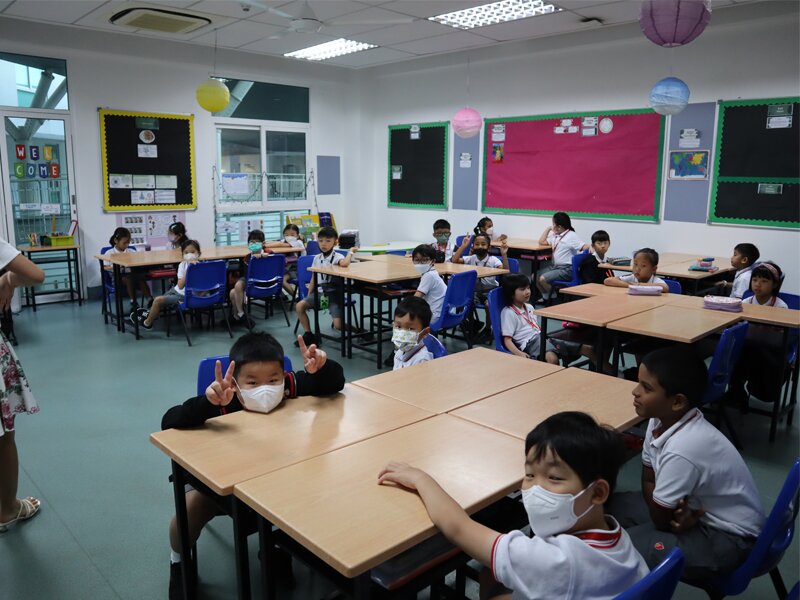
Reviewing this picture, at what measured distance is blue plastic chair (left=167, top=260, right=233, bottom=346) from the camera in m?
5.71

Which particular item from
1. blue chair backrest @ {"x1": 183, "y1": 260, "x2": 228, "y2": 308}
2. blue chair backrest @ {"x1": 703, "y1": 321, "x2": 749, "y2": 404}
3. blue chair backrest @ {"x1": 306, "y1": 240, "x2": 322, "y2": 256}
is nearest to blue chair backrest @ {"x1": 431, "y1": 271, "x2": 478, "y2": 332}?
blue chair backrest @ {"x1": 703, "y1": 321, "x2": 749, "y2": 404}

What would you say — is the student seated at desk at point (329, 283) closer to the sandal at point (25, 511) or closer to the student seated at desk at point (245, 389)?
the sandal at point (25, 511)

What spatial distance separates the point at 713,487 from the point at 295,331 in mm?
4817

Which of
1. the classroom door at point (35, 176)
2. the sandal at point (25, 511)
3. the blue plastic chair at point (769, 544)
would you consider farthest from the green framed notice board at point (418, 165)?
the blue plastic chair at point (769, 544)

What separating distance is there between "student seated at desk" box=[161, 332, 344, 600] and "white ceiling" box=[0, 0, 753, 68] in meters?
4.08

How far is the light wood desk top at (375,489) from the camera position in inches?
52.4

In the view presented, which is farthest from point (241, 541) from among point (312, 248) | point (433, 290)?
point (312, 248)

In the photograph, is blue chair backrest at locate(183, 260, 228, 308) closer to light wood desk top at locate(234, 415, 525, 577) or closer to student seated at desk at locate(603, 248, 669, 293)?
student seated at desk at locate(603, 248, 669, 293)

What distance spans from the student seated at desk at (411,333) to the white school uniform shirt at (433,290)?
1748 mm

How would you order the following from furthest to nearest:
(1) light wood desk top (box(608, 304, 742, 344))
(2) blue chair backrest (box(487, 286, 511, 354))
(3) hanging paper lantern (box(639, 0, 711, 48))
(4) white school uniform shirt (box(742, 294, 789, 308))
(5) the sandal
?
(4) white school uniform shirt (box(742, 294, 789, 308))
(2) blue chair backrest (box(487, 286, 511, 354))
(3) hanging paper lantern (box(639, 0, 711, 48))
(1) light wood desk top (box(608, 304, 742, 344))
(5) the sandal

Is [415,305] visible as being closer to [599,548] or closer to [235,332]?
[599,548]

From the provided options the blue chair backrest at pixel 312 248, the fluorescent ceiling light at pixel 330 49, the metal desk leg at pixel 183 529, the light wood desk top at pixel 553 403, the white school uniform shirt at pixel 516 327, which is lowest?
the metal desk leg at pixel 183 529

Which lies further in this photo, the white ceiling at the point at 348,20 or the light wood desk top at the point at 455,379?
the white ceiling at the point at 348,20

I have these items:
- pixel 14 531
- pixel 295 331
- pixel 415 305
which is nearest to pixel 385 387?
pixel 415 305
